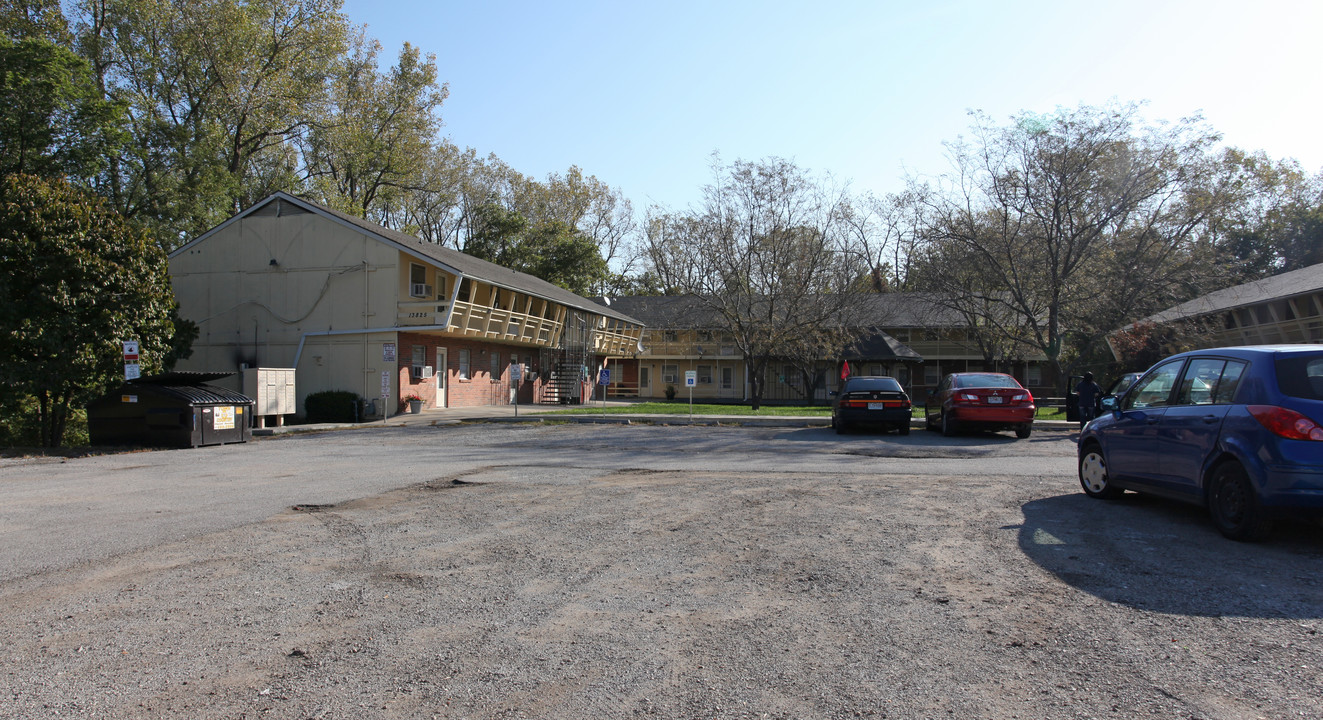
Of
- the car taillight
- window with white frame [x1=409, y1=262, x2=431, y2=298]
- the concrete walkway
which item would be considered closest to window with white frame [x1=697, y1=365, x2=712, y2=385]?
window with white frame [x1=409, y1=262, x2=431, y2=298]

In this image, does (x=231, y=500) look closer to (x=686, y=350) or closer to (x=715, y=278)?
(x=715, y=278)

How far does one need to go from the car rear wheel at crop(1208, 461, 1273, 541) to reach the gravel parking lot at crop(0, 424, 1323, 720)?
0.51ft

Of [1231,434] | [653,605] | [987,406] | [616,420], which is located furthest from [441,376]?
[1231,434]

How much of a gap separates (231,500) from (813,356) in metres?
29.1

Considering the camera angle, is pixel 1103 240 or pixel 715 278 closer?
pixel 1103 240

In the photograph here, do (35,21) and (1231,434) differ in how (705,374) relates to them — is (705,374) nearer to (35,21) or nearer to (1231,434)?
(35,21)

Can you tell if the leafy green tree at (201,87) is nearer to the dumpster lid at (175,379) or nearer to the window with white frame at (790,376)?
the dumpster lid at (175,379)

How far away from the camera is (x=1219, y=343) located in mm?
36562

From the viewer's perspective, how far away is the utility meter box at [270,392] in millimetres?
23781

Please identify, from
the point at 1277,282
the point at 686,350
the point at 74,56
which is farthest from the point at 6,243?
the point at 1277,282

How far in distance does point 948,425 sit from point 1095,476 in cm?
976

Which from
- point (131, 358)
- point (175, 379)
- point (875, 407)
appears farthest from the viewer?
point (875, 407)

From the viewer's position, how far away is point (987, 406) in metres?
17.7

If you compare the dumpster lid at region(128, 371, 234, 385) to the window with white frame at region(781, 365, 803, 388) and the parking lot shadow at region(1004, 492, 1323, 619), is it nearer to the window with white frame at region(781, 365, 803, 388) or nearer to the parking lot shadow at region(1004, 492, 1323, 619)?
the parking lot shadow at region(1004, 492, 1323, 619)
